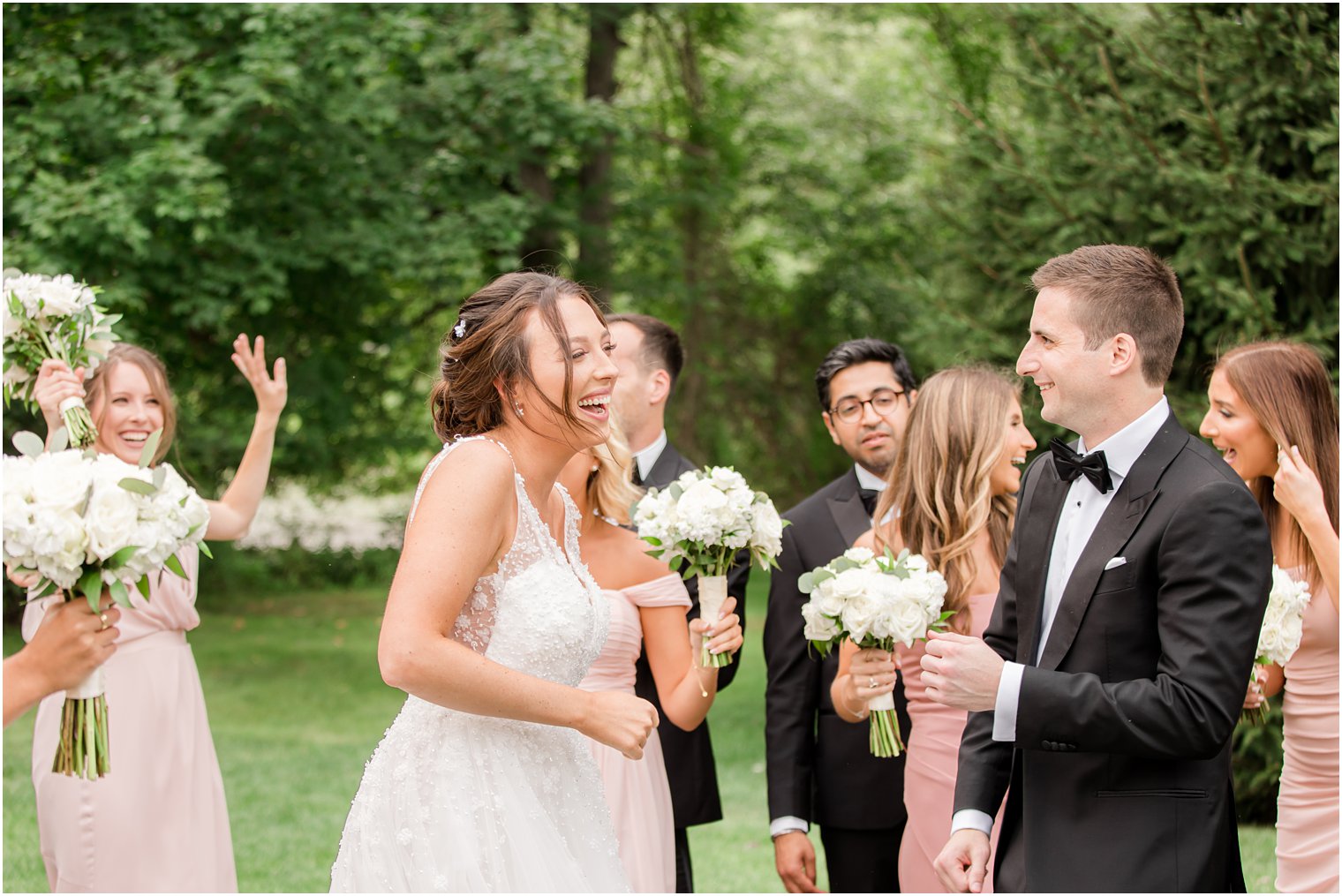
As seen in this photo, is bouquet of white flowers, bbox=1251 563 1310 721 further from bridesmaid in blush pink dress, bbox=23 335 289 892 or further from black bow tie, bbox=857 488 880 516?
bridesmaid in blush pink dress, bbox=23 335 289 892

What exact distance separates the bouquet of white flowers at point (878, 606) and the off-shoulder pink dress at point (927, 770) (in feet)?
1.10

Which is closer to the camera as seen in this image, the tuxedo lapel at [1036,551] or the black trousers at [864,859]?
the tuxedo lapel at [1036,551]

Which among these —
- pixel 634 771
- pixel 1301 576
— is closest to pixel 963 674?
pixel 634 771

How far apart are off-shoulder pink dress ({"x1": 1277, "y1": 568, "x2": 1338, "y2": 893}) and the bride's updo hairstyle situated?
3.04 meters

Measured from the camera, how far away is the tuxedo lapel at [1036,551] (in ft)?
10.7

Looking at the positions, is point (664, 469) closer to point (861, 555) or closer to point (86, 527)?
point (861, 555)

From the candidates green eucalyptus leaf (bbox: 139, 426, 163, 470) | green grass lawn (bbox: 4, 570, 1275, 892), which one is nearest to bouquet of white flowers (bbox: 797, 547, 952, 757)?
green eucalyptus leaf (bbox: 139, 426, 163, 470)

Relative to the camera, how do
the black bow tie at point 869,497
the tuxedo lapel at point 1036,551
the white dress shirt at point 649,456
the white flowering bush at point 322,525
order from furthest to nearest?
the white flowering bush at point 322,525
the white dress shirt at point 649,456
the black bow tie at point 869,497
the tuxedo lapel at point 1036,551

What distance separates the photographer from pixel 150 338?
43.2 feet

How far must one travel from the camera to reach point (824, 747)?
4.89 m

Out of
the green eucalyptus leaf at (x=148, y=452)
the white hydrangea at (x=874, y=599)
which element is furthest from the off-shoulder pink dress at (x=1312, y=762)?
the green eucalyptus leaf at (x=148, y=452)

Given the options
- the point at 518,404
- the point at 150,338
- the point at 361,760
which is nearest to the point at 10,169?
the point at 150,338

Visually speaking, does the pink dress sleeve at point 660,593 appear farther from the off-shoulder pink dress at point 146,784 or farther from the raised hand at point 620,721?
the off-shoulder pink dress at point 146,784

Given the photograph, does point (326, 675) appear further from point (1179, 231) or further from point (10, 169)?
point (1179, 231)
